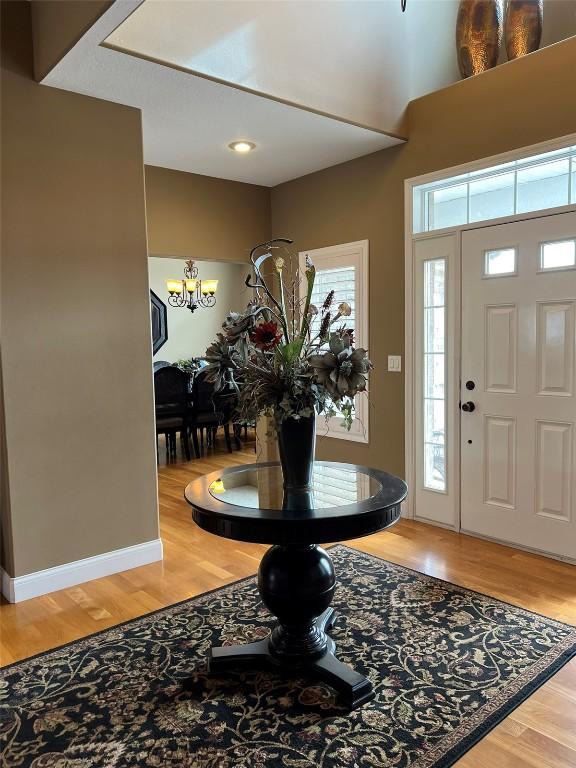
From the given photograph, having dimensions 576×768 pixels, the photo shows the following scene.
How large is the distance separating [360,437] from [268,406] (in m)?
2.54

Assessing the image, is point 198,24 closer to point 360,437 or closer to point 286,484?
point 286,484

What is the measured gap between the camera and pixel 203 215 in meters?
4.82

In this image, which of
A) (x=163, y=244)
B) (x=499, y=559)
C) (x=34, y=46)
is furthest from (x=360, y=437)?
(x=34, y=46)

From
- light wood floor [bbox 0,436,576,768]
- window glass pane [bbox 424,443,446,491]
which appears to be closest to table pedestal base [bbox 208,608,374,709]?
light wood floor [bbox 0,436,576,768]

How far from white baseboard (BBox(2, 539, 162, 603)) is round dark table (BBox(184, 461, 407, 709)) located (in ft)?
4.15

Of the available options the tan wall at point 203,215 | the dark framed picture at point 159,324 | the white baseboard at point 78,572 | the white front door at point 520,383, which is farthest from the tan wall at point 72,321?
the dark framed picture at point 159,324

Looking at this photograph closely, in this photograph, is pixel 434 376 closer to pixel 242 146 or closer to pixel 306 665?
pixel 242 146

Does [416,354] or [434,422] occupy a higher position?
[416,354]

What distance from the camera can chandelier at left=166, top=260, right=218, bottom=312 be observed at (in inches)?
320

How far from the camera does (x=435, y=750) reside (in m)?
1.93

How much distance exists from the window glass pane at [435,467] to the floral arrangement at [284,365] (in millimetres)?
2054

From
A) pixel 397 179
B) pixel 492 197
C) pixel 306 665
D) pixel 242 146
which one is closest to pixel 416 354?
pixel 492 197

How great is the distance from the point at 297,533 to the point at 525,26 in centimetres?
356

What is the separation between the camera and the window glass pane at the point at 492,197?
368 centimetres
